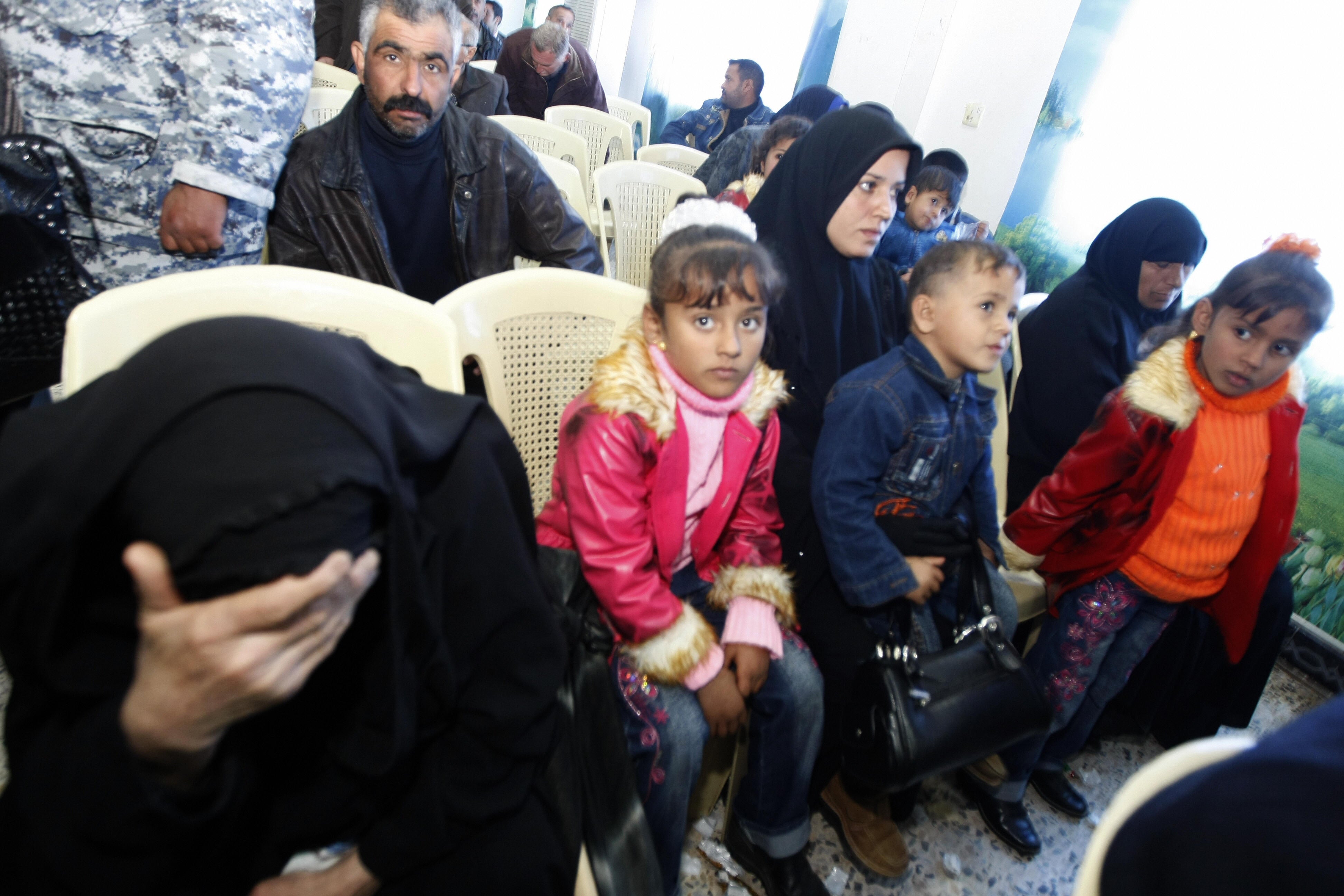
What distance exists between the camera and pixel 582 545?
45.5 inches

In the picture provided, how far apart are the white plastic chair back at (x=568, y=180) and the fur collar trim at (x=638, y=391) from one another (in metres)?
1.44

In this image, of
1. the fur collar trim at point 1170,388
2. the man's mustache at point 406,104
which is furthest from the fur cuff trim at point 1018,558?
the man's mustache at point 406,104

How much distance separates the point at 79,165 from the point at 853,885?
2.32 m

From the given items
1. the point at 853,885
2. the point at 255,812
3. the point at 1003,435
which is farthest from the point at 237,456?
the point at 1003,435

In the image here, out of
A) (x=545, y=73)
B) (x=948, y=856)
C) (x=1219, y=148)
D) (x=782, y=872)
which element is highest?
(x=1219, y=148)

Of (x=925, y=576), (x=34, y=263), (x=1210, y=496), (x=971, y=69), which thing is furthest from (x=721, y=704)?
(x=971, y=69)

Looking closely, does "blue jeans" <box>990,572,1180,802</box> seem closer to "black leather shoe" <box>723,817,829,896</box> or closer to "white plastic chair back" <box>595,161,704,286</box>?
"black leather shoe" <box>723,817,829,896</box>

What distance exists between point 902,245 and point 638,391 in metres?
2.20

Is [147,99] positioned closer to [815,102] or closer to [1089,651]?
[1089,651]

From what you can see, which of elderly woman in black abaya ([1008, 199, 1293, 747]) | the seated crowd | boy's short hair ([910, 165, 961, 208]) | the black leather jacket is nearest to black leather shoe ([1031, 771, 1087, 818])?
the seated crowd

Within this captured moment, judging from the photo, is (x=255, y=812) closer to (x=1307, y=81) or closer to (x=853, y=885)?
(x=853, y=885)

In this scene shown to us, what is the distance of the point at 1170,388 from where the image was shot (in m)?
1.54

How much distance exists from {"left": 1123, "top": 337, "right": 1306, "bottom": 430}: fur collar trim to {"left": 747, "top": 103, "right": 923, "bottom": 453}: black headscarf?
595 mm

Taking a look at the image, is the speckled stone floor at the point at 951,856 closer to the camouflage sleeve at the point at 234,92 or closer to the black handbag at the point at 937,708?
the black handbag at the point at 937,708
